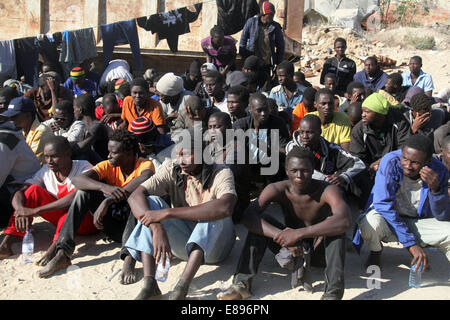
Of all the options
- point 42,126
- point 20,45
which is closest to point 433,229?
point 42,126

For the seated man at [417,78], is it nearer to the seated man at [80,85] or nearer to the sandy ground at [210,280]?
the sandy ground at [210,280]

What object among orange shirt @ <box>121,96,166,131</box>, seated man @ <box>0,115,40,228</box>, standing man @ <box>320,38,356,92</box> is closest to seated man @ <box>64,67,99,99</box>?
orange shirt @ <box>121,96,166,131</box>

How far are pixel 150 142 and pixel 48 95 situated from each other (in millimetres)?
3247

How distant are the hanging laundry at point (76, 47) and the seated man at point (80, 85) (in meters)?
1.25

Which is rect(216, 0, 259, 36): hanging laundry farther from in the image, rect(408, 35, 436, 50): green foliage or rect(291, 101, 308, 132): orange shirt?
rect(408, 35, 436, 50): green foliage

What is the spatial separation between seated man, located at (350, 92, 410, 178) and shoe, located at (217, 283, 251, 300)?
2627 mm

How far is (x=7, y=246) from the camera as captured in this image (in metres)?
4.70

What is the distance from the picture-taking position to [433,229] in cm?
393

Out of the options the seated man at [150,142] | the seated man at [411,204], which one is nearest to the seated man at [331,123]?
the seated man at [411,204]

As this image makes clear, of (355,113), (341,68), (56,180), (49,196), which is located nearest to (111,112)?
(56,180)

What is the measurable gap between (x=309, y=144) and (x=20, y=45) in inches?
297

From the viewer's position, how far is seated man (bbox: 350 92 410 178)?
5.62 meters

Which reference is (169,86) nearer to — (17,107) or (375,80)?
(17,107)

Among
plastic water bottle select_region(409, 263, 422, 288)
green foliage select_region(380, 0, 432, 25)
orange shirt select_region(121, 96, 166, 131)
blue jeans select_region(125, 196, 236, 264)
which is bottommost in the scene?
plastic water bottle select_region(409, 263, 422, 288)
